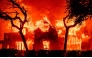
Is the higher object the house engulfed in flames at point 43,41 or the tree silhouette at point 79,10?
the tree silhouette at point 79,10

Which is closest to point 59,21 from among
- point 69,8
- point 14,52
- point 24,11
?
point 69,8

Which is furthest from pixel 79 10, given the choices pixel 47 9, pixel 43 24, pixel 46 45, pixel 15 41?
pixel 15 41

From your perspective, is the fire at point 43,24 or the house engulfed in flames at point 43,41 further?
the fire at point 43,24

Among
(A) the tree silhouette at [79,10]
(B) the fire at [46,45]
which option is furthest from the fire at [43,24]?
(A) the tree silhouette at [79,10]

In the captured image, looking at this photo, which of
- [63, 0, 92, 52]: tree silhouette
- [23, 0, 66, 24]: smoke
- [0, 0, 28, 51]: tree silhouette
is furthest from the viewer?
[23, 0, 66, 24]: smoke

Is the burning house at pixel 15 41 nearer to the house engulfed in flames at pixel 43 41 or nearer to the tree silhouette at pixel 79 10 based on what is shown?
the house engulfed in flames at pixel 43 41

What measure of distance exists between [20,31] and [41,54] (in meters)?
0.96

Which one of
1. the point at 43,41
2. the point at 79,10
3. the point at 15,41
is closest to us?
the point at 79,10

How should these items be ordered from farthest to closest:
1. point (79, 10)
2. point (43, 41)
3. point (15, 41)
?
point (43, 41) < point (15, 41) < point (79, 10)

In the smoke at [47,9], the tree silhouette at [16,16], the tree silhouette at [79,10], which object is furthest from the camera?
the smoke at [47,9]

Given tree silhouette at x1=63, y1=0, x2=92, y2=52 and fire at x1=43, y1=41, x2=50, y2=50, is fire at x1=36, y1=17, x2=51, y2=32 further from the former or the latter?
tree silhouette at x1=63, y1=0, x2=92, y2=52

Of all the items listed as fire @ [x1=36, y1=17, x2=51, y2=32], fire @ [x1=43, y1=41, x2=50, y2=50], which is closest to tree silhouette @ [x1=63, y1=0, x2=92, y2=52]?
fire @ [x1=36, y1=17, x2=51, y2=32]

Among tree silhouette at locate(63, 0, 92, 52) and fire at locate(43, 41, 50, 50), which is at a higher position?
tree silhouette at locate(63, 0, 92, 52)

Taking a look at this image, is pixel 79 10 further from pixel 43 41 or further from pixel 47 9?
pixel 43 41
